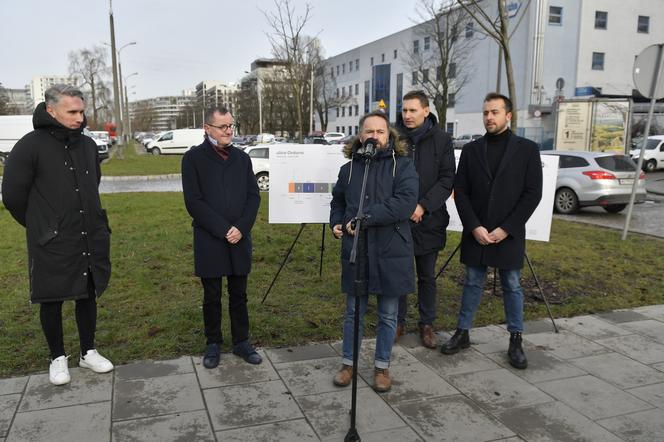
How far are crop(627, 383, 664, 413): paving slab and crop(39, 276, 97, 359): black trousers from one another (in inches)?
154

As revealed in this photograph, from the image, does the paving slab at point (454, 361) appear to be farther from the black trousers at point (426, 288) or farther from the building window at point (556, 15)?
the building window at point (556, 15)

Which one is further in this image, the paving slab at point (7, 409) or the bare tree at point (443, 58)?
the bare tree at point (443, 58)

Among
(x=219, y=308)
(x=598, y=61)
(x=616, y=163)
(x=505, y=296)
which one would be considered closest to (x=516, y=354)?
(x=505, y=296)

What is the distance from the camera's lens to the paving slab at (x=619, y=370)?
3.99 m

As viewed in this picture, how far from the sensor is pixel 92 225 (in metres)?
3.92

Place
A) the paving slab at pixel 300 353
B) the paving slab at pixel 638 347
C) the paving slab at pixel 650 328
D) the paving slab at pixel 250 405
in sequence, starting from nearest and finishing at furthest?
1. the paving slab at pixel 250 405
2. the paving slab at pixel 300 353
3. the paving slab at pixel 638 347
4. the paving slab at pixel 650 328

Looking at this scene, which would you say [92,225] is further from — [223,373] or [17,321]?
[17,321]

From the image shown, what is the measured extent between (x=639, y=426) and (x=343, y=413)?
5.94 feet

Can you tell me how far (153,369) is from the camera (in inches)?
159

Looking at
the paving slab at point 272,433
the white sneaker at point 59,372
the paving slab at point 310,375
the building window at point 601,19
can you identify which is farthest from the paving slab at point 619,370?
the building window at point 601,19

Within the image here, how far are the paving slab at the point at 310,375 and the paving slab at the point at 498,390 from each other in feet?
2.43

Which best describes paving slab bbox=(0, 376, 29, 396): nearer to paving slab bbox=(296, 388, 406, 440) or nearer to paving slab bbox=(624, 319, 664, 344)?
paving slab bbox=(296, 388, 406, 440)

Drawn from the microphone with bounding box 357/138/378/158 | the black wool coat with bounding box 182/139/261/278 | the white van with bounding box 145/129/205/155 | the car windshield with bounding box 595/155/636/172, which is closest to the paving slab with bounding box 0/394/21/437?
the black wool coat with bounding box 182/139/261/278

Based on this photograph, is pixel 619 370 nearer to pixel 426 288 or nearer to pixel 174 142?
pixel 426 288
